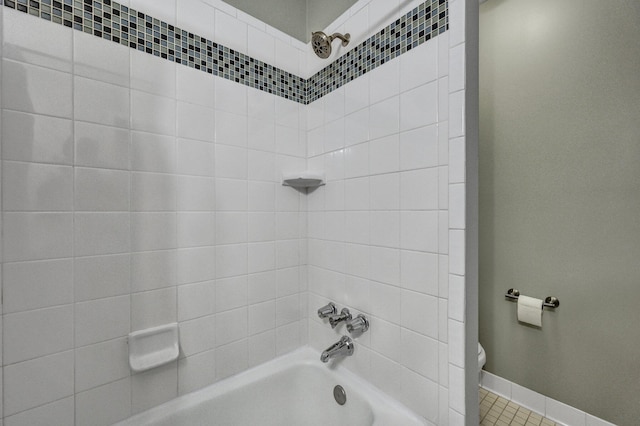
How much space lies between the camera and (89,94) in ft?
3.04

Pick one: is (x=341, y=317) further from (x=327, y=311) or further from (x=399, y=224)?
(x=399, y=224)

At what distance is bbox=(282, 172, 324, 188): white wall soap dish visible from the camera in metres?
1.38

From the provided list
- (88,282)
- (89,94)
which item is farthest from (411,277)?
(89,94)

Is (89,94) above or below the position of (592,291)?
above

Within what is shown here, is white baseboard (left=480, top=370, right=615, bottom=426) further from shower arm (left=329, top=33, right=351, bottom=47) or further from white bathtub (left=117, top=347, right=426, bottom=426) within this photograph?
shower arm (left=329, top=33, right=351, bottom=47)

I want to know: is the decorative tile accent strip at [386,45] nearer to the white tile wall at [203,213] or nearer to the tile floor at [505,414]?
the white tile wall at [203,213]

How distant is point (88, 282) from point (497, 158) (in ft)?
7.36

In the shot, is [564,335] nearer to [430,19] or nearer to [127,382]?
[430,19]

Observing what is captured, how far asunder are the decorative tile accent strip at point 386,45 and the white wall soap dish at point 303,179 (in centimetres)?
45

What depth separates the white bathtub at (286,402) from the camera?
41.9 inches

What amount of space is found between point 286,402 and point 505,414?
4.37ft

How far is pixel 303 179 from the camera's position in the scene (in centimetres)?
139

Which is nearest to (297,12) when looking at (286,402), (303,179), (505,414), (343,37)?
(343,37)

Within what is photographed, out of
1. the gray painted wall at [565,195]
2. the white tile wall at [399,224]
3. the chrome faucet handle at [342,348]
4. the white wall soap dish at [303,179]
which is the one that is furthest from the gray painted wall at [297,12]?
the chrome faucet handle at [342,348]
